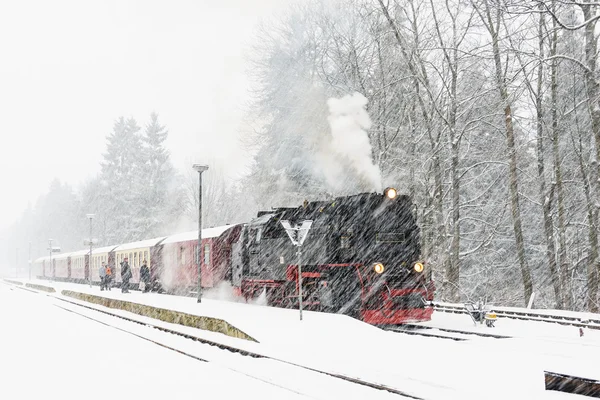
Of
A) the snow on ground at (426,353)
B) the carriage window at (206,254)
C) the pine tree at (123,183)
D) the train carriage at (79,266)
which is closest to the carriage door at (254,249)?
the snow on ground at (426,353)

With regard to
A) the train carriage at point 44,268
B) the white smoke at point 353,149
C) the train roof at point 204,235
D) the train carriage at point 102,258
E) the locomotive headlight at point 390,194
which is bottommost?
the train carriage at point 44,268

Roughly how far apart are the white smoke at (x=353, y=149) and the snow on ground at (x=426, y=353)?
503 cm

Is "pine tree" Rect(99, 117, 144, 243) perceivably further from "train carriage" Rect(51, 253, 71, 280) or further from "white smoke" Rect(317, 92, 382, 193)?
"white smoke" Rect(317, 92, 382, 193)

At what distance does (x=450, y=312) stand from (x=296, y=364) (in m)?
10.9

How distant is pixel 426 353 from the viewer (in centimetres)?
991

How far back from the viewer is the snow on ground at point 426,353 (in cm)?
765

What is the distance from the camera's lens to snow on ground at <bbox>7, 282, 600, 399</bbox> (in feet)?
25.1

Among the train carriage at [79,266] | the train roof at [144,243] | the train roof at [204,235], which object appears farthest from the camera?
the train carriage at [79,266]

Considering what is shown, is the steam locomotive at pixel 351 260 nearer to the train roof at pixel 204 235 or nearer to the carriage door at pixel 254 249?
the carriage door at pixel 254 249

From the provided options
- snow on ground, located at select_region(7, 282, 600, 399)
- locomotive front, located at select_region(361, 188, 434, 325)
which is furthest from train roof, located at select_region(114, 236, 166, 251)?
locomotive front, located at select_region(361, 188, 434, 325)

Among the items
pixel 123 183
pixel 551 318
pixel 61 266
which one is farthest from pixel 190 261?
pixel 123 183

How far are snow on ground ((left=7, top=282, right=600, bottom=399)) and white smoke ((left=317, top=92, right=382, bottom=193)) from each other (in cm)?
503

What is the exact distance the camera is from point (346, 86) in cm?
2944

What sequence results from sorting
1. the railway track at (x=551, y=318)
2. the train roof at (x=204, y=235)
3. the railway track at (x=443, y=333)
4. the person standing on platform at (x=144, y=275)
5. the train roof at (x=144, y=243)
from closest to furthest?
the railway track at (x=443, y=333) < the railway track at (x=551, y=318) < the train roof at (x=204, y=235) < the person standing on platform at (x=144, y=275) < the train roof at (x=144, y=243)
